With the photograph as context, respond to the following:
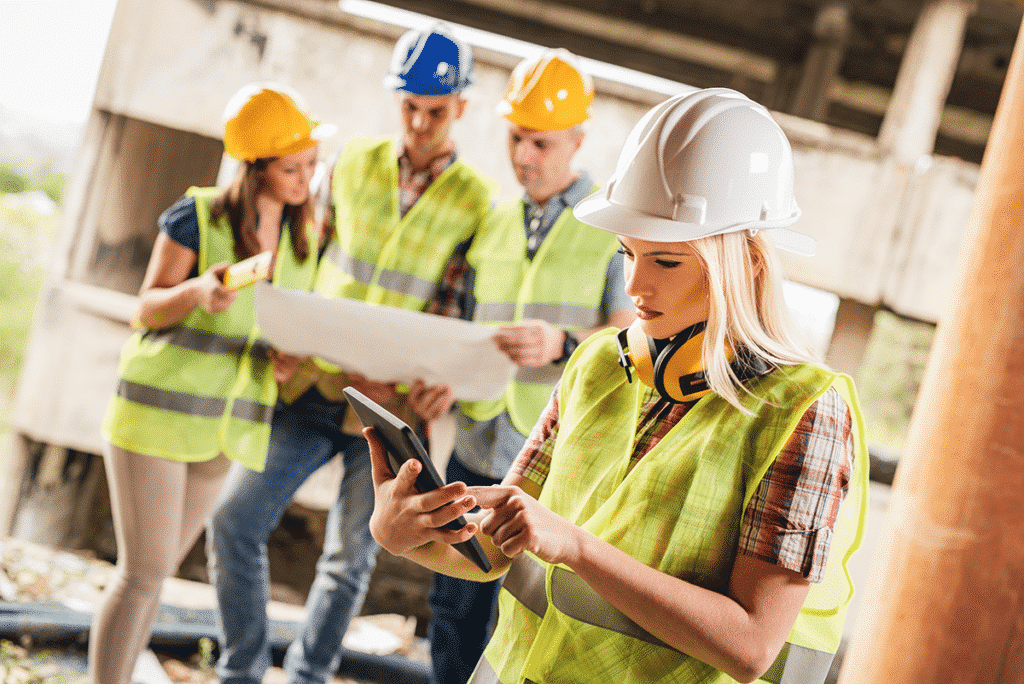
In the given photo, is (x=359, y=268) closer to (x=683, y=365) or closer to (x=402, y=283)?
(x=402, y=283)

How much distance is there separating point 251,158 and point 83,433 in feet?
8.06

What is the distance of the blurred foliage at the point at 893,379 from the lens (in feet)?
42.4

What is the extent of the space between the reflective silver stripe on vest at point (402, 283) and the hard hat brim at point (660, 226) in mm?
1722

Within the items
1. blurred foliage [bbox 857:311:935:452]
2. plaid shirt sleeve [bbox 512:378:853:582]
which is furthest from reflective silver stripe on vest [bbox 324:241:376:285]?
blurred foliage [bbox 857:311:935:452]

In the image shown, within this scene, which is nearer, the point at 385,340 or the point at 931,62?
the point at 385,340

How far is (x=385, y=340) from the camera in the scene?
A: 2.81 m

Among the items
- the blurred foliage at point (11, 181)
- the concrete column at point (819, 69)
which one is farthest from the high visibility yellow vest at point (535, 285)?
the blurred foliage at point (11, 181)

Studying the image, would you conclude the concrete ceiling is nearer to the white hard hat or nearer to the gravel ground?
the gravel ground

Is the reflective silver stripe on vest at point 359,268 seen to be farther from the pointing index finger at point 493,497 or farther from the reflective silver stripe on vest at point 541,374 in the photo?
the pointing index finger at point 493,497

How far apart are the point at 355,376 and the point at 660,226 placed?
6.41ft

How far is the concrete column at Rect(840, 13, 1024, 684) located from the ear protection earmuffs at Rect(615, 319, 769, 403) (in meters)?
1.02

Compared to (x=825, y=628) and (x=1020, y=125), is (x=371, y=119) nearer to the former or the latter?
(x=1020, y=125)

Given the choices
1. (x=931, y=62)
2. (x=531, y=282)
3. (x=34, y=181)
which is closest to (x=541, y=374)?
(x=531, y=282)

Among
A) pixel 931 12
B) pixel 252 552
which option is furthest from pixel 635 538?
pixel 931 12
